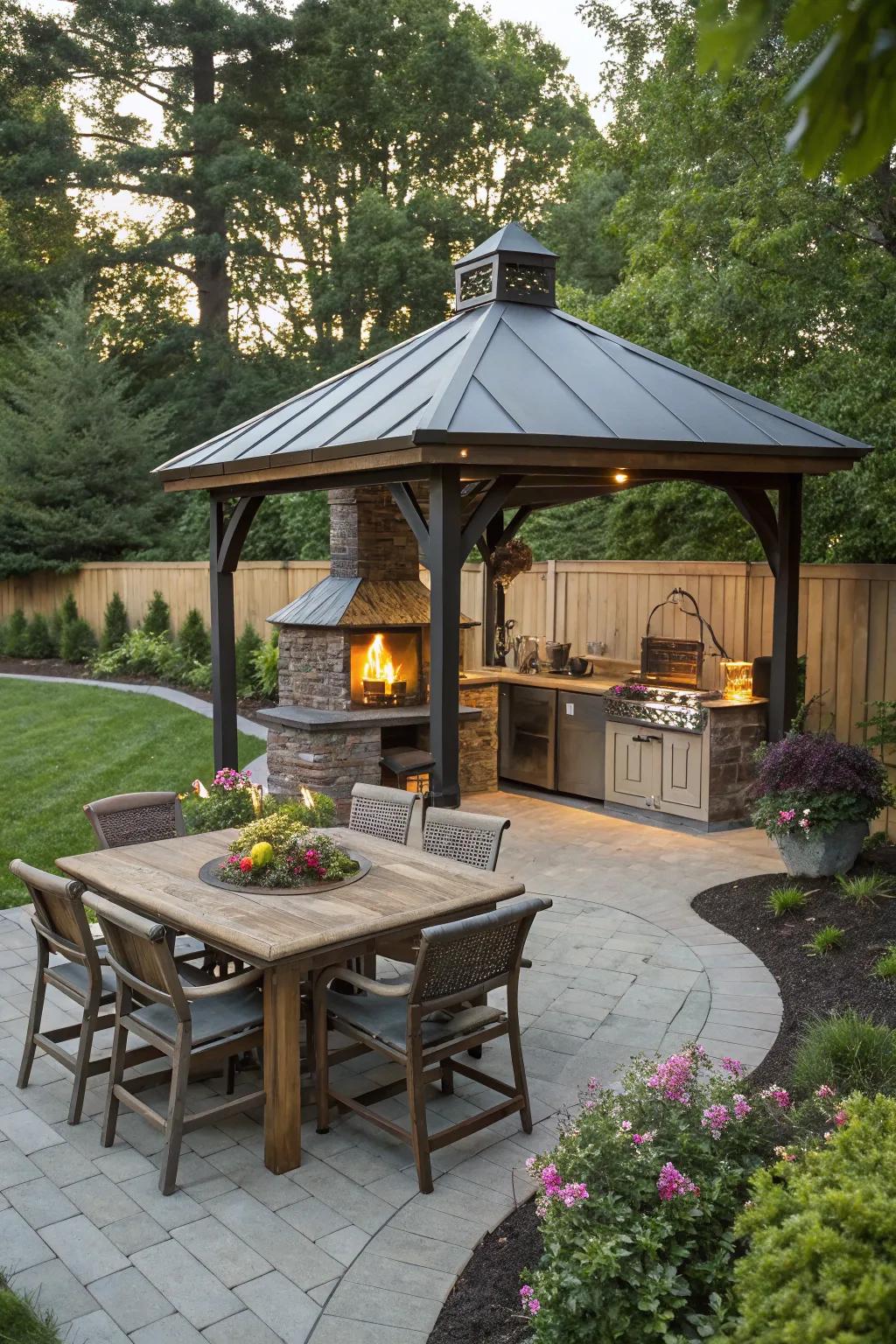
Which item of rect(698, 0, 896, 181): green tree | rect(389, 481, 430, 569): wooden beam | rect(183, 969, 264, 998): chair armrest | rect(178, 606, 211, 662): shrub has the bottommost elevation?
rect(183, 969, 264, 998): chair armrest

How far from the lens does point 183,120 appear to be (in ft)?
76.4

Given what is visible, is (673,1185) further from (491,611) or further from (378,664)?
(491,611)

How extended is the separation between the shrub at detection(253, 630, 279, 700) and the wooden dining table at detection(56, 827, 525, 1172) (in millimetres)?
9233

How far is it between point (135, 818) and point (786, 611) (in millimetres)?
4918

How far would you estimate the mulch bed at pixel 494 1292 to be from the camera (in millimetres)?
3137

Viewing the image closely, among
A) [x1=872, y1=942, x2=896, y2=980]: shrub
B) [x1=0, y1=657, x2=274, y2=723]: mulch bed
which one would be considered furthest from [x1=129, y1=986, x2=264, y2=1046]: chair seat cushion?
[x1=0, y1=657, x2=274, y2=723]: mulch bed

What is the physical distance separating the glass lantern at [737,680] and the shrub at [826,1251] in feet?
21.4

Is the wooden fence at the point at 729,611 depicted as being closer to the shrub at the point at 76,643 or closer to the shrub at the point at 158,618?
the shrub at the point at 158,618

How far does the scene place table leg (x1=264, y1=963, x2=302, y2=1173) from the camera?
13.4 ft

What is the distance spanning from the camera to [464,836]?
5.52 m

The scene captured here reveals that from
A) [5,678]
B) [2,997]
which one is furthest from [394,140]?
[2,997]

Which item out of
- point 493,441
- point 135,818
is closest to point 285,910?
point 135,818

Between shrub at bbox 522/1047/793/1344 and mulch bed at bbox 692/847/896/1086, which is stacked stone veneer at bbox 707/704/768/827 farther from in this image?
shrub at bbox 522/1047/793/1344

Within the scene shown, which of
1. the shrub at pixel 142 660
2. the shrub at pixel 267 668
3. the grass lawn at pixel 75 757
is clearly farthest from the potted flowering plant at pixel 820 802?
the shrub at pixel 142 660
